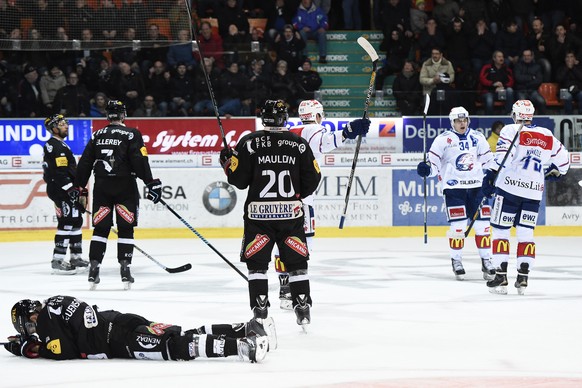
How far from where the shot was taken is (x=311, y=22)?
17266 millimetres

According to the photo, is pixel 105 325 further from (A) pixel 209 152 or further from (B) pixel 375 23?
(B) pixel 375 23

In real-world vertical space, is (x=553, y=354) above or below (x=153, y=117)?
below

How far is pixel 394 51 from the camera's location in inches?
662

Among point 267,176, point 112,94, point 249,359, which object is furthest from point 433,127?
point 249,359

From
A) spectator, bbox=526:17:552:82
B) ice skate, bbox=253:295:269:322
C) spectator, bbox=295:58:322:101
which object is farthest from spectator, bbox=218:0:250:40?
ice skate, bbox=253:295:269:322

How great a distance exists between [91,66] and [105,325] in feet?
33.7

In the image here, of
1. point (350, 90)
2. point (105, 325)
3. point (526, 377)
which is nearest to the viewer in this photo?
point (526, 377)

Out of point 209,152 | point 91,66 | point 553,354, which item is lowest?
point 553,354

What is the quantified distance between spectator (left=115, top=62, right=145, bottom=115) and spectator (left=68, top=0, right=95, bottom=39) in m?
1.45

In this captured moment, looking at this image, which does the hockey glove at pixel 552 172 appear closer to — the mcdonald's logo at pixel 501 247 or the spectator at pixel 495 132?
the mcdonald's logo at pixel 501 247

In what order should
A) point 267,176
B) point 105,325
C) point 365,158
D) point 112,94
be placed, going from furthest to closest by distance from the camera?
1. point 112,94
2. point 365,158
3. point 267,176
4. point 105,325

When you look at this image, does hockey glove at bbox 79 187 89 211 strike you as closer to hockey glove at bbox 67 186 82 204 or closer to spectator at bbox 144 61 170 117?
hockey glove at bbox 67 186 82 204

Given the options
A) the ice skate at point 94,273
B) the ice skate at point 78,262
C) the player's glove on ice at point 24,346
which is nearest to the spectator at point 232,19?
the ice skate at point 78,262

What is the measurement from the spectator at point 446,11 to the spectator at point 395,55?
31.6 inches
